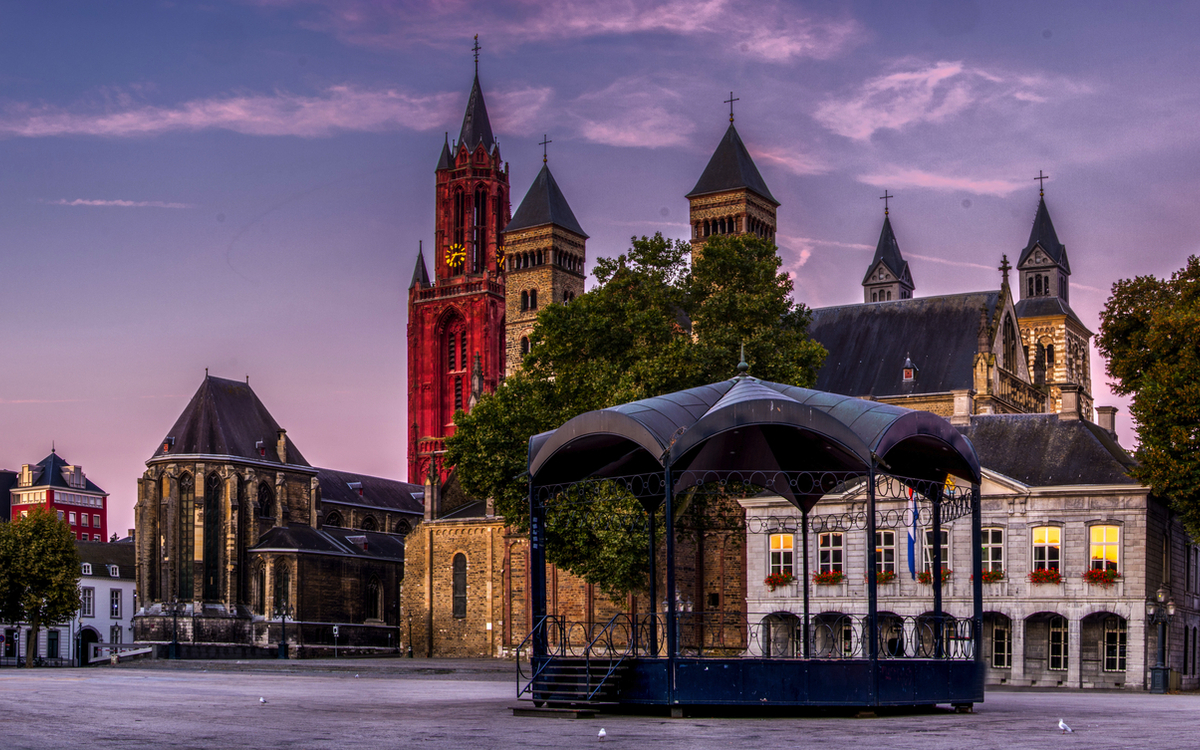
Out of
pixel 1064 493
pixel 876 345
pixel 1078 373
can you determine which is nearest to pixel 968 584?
pixel 1064 493

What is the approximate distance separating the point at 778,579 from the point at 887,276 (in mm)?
81097

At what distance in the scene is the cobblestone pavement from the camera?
15734 mm

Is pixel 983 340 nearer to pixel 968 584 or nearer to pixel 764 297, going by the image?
pixel 764 297

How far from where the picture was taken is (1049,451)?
43781 millimetres

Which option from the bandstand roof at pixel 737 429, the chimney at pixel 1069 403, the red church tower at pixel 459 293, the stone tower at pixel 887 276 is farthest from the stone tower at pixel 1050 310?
the bandstand roof at pixel 737 429

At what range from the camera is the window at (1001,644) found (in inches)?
1663

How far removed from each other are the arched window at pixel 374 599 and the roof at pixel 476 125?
168 ft

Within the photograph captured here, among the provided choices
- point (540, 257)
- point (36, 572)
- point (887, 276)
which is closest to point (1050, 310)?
point (887, 276)

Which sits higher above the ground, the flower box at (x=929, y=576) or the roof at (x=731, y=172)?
the roof at (x=731, y=172)

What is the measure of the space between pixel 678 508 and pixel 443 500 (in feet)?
131

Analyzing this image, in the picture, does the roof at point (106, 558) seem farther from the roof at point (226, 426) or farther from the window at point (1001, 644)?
the window at point (1001, 644)

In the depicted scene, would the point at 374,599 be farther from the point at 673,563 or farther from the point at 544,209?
the point at 673,563

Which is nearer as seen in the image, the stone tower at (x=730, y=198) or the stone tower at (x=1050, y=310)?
the stone tower at (x=730, y=198)

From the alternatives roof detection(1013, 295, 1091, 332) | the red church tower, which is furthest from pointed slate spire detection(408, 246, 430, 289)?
roof detection(1013, 295, 1091, 332)
